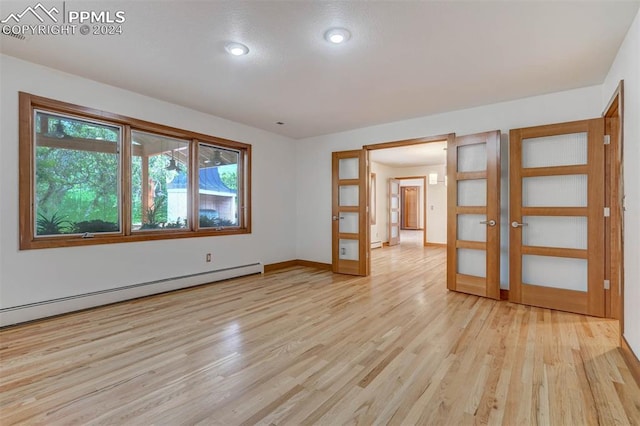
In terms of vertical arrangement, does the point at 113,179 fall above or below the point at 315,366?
above

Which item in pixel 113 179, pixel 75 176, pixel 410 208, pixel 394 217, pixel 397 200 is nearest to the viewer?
pixel 75 176

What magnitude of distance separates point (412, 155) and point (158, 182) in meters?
5.86

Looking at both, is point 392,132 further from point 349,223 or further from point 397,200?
point 397,200

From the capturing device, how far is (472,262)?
4.17 m

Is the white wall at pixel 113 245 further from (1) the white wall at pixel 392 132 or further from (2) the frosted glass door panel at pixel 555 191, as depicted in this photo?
(2) the frosted glass door panel at pixel 555 191

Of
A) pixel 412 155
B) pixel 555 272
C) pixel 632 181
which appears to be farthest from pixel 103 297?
pixel 412 155

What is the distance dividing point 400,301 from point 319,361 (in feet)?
6.04

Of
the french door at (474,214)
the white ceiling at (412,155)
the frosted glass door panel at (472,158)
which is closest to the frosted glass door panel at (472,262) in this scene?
the french door at (474,214)

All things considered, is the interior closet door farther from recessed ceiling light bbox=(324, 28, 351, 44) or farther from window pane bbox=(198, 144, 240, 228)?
recessed ceiling light bbox=(324, 28, 351, 44)

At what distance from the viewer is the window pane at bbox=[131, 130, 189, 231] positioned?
396cm
